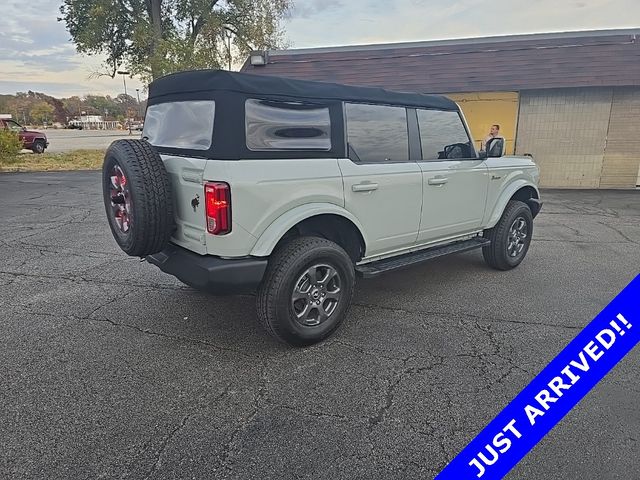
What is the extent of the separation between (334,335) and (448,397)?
3.53 ft

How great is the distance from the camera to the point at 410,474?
2.07 metres

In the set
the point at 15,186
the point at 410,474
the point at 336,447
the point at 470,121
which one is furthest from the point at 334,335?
the point at 15,186

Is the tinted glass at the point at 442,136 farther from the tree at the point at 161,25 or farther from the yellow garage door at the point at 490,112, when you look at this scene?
the tree at the point at 161,25

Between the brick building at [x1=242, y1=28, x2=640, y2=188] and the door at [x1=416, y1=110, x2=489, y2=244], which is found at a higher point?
the brick building at [x1=242, y1=28, x2=640, y2=188]

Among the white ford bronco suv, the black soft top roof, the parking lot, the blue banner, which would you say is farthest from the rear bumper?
the parking lot

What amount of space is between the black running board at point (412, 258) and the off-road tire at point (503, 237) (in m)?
0.12

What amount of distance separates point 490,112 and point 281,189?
12291 mm

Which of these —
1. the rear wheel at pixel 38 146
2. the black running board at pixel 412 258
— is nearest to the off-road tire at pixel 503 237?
the black running board at pixel 412 258

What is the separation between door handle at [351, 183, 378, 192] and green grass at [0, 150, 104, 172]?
56.4ft

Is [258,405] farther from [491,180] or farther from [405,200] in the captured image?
[491,180]

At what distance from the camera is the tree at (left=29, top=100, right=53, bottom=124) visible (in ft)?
248

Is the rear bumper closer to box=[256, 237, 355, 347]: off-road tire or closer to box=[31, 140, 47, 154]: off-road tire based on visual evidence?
box=[256, 237, 355, 347]: off-road tire

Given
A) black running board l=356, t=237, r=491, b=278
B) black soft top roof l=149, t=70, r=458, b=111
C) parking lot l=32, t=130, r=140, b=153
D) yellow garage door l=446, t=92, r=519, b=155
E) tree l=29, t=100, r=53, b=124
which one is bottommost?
black running board l=356, t=237, r=491, b=278

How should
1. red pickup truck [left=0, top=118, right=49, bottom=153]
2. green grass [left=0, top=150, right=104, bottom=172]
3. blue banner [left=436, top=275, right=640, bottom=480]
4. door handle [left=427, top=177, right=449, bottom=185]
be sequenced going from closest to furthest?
blue banner [left=436, top=275, right=640, bottom=480] → door handle [left=427, top=177, right=449, bottom=185] → green grass [left=0, top=150, right=104, bottom=172] → red pickup truck [left=0, top=118, right=49, bottom=153]
